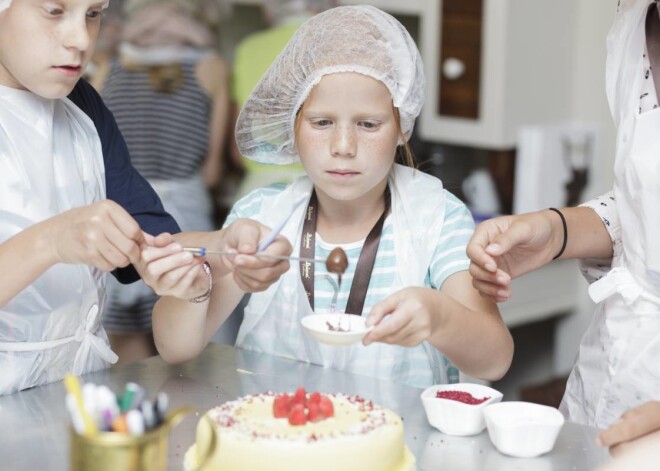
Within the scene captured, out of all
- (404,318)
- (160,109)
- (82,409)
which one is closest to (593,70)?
(160,109)

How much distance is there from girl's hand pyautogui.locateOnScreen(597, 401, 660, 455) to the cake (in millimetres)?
223

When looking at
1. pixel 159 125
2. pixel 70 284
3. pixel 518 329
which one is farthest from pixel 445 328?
pixel 518 329

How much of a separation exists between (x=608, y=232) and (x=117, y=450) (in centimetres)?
95

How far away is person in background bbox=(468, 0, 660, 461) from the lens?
148cm

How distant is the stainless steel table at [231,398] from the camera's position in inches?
48.4

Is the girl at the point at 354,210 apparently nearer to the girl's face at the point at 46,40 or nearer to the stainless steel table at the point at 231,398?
the stainless steel table at the point at 231,398

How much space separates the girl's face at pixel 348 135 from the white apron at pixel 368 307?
106 mm

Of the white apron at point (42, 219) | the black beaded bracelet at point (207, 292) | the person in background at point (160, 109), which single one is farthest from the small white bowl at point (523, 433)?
the person in background at point (160, 109)

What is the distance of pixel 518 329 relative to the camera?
10.8 ft

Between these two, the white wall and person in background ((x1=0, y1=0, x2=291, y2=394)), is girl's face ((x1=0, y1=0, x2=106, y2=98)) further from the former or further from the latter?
the white wall

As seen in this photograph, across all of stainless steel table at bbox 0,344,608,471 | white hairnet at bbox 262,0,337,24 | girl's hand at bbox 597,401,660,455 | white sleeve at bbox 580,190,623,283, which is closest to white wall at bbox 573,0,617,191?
white hairnet at bbox 262,0,337,24

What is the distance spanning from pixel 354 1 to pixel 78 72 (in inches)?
71.4

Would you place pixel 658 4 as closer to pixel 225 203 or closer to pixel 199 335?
pixel 199 335

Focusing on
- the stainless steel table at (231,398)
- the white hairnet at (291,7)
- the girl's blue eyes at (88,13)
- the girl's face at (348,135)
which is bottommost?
the stainless steel table at (231,398)
